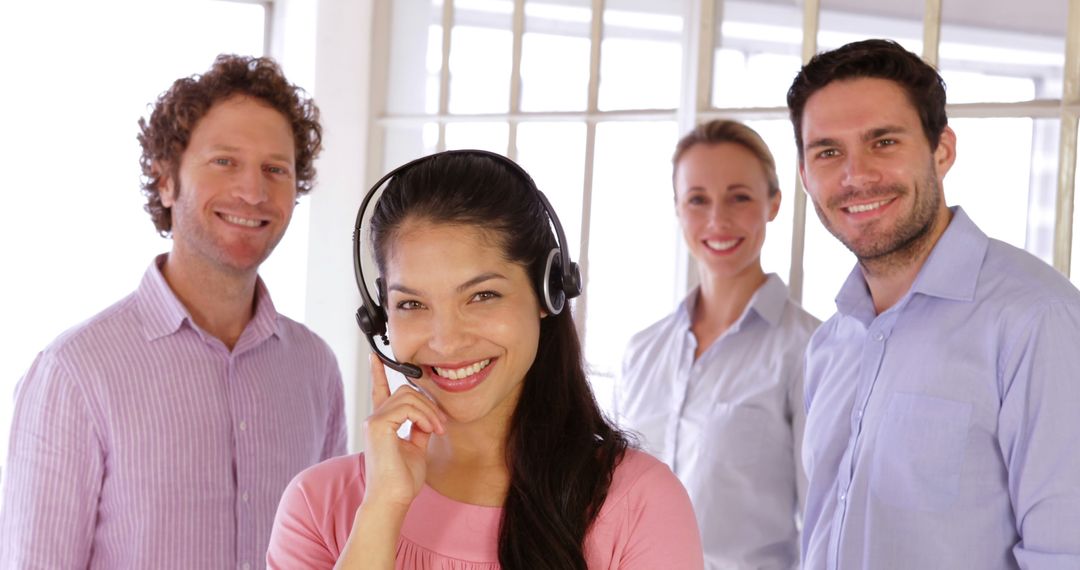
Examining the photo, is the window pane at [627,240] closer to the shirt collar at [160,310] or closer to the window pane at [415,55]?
the window pane at [415,55]

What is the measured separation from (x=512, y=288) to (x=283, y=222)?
0.92 meters

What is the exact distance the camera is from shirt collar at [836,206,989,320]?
6.94 ft

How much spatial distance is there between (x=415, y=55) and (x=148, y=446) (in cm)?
256

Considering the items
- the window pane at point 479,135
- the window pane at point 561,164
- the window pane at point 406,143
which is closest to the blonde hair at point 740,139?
the window pane at point 561,164

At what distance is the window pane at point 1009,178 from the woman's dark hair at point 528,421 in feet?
4.04

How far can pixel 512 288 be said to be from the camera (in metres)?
1.81

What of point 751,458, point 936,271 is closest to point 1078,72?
point 936,271

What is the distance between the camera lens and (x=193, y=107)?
251 cm

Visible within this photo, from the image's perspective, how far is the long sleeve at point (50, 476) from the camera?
217 cm

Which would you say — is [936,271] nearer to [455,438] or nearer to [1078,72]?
[1078,72]

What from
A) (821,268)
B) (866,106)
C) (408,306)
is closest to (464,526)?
(408,306)

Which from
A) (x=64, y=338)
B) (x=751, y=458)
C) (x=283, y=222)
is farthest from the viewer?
(x=751, y=458)

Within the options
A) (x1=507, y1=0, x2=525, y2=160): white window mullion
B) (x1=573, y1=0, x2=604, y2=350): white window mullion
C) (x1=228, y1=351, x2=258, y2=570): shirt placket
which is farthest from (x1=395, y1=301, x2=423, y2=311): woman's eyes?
(x1=507, y1=0, x2=525, y2=160): white window mullion

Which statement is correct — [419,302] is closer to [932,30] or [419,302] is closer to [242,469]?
[242,469]
